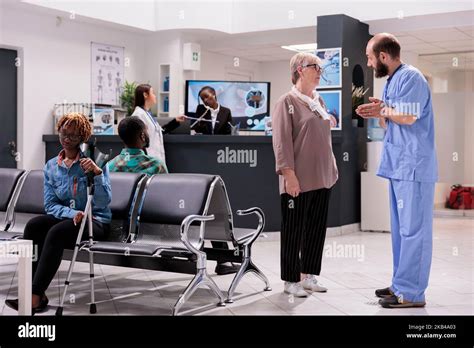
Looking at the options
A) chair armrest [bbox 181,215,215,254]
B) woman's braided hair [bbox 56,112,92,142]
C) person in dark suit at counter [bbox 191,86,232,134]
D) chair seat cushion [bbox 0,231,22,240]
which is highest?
person in dark suit at counter [bbox 191,86,232,134]

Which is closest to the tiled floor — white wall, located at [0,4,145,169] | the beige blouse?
the beige blouse

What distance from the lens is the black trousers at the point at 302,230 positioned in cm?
452

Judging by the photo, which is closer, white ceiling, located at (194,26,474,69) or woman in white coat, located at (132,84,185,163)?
woman in white coat, located at (132,84,185,163)

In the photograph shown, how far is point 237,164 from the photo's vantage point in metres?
7.38

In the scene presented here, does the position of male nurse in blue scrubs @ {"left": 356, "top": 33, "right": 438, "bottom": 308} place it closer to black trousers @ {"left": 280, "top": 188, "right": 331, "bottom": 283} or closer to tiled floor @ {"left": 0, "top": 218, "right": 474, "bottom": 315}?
tiled floor @ {"left": 0, "top": 218, "right": 474, "bottom": 315}

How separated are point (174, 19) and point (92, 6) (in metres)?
1.31

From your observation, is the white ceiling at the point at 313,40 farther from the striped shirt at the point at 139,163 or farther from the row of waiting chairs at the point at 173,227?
the row of waiting chairs at the point at 173,227

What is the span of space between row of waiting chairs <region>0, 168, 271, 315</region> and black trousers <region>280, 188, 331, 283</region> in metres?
0.23

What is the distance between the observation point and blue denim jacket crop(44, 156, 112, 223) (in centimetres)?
429

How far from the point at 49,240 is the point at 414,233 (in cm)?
213

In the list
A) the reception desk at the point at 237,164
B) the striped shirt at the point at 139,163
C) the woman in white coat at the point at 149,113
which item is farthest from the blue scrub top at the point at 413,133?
the reception desk at the point at 237,164

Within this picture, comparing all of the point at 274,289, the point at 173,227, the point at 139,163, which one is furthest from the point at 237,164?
the point at 173,227
